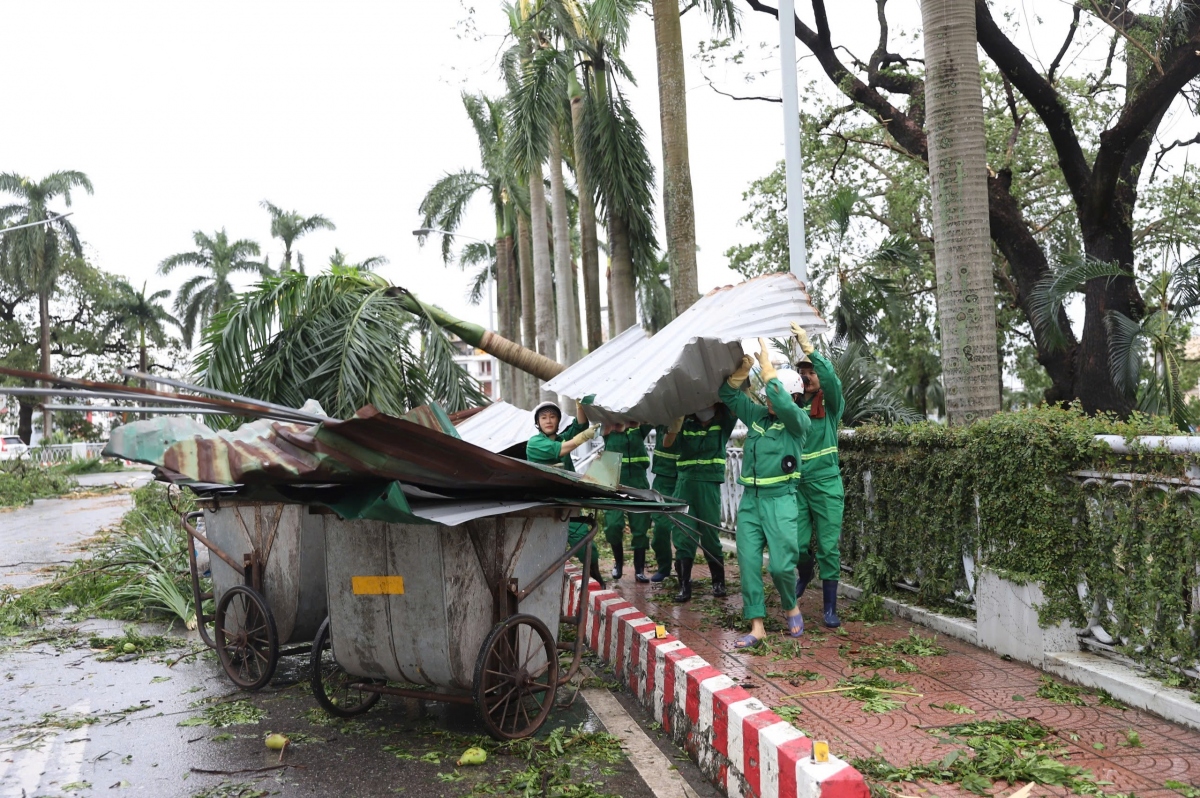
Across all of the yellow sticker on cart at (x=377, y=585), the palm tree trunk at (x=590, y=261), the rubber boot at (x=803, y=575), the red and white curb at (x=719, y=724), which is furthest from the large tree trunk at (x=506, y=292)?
the yellow sticker on cart at (x=377, y=585)

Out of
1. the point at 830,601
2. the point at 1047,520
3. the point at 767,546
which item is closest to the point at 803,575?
the point at 830,601

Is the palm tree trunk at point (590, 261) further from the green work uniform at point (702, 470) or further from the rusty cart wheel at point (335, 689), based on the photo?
the rusty cart wheel at point (335, 689)

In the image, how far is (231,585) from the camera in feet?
20.8

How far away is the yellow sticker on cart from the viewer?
187 inches

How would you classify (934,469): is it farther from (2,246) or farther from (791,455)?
(2,246)

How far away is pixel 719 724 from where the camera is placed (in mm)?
4219

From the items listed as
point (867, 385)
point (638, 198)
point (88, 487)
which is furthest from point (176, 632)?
point (88, 487)

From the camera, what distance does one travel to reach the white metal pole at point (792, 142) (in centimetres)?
997

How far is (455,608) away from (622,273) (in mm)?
10942

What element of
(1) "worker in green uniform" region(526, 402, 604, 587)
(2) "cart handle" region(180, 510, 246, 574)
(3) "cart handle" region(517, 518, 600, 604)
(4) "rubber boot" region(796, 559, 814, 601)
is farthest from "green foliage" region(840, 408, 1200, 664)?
(2) "cart handle" region(180, 510, 246, 574)

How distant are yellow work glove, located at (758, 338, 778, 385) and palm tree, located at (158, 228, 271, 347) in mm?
49471

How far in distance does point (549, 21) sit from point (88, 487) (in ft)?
71.7

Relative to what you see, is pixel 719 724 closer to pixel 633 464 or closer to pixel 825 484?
pixel 825 484

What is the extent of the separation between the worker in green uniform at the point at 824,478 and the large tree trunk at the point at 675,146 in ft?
14.4
